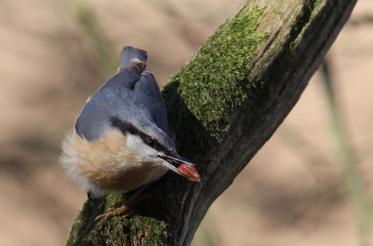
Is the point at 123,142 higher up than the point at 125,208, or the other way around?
the point at 123,142

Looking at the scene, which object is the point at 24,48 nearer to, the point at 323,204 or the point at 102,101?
the point at 323,204

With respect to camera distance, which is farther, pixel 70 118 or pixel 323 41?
pixel 70 118

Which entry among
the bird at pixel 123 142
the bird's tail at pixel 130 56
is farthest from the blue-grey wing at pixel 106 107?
the bird's tail at pixel 130 56

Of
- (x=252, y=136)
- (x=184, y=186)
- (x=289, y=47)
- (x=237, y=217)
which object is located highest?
(x=237, y=217)

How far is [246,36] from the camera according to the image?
11.1 feet

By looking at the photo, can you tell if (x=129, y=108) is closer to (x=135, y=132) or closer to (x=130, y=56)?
(x=135, y=132)

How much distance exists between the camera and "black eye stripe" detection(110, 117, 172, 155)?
313 centimetres

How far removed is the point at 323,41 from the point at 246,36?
301 millimetres

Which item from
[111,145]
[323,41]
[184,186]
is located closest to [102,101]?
[111,145]

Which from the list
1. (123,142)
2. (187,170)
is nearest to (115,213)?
(187,170)

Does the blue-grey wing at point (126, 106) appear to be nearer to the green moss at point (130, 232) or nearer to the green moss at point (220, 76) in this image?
the green moss at point (220, 76)

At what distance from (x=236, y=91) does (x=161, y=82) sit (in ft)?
16.4

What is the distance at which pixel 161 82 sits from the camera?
8273mm

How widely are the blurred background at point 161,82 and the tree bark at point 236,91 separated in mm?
3527
